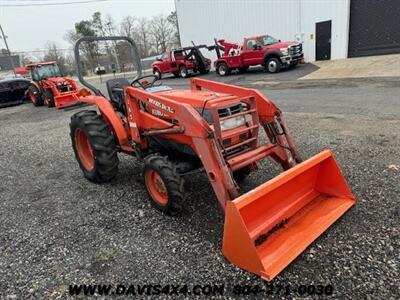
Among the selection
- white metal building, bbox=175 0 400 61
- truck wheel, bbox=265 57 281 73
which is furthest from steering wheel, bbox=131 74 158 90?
white metal building, bbox=175 0 400 61

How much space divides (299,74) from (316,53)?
4.28 meters

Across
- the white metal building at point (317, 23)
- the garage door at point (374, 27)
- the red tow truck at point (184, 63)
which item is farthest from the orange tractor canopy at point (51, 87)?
the garage door at point (374, 27)

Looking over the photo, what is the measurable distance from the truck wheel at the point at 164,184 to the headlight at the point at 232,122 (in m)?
0.67

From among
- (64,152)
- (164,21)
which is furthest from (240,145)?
(164,21)

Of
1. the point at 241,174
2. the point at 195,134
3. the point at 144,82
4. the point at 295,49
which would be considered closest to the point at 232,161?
the point at 195,134

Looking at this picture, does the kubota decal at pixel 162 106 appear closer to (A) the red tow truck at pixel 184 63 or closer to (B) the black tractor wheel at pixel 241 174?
(B) the black tractor wheel at pixel 241 174

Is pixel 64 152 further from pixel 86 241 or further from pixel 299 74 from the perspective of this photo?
pixel 299 74

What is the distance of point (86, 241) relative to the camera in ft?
11.2

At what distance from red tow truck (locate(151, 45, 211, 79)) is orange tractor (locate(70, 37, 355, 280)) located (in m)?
16.3

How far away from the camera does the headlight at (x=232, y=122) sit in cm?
344

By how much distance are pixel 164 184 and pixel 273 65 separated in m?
14.8

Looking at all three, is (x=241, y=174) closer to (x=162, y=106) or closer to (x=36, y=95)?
(x=162, y=106)

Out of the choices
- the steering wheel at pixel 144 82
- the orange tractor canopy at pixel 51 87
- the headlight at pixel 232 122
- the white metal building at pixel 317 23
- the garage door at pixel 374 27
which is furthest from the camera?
the white metal building at pixel 317 23

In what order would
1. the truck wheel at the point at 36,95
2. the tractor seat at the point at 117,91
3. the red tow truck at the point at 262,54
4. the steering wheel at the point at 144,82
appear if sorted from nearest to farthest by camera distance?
the steering wheel at the point at 144,82 → the tractor seat at the point at 117,91 → the truck wheel at the point at 36,95 → the red tow truck at the point at 262,54
